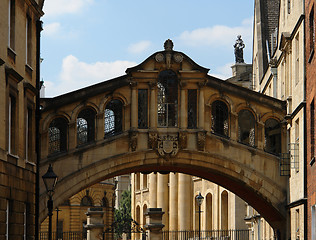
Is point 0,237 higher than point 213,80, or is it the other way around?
point 213,80

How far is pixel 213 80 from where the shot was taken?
34.9 metres

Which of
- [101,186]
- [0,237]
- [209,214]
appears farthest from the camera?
[101,186]

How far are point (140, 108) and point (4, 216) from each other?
11046mm

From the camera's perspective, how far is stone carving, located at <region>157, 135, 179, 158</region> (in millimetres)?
34594

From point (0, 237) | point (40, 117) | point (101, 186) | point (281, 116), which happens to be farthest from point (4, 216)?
point (101, 186)

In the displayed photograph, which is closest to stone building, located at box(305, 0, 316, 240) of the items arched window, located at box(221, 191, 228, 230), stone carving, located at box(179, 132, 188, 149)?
stone carving, located at box(179, 132, 188, 149)

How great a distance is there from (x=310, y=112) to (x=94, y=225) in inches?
699

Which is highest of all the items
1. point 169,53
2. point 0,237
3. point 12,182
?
point 169,53

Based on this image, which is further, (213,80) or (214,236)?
(214,236)

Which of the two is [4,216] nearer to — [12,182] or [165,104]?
[12,182]

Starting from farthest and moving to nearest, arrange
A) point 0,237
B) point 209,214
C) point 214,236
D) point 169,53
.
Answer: point 209,214 < point 214,236 < point 169,53 < point 0,237

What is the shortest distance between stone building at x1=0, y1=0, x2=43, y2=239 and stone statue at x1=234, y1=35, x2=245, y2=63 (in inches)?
1313

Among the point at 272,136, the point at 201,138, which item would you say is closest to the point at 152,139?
the point at 201,138

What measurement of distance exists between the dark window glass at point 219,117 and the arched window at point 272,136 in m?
1.62
